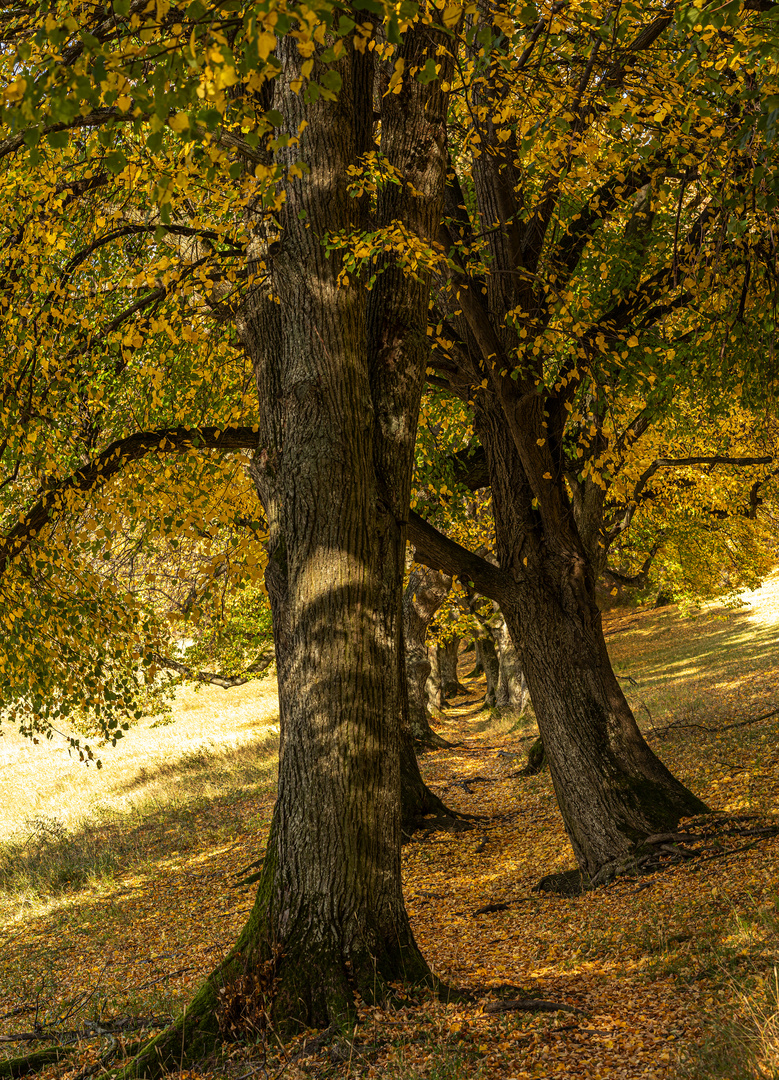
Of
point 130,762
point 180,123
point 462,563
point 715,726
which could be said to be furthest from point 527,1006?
point 130,762

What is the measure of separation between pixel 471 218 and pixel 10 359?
5008 millimetres

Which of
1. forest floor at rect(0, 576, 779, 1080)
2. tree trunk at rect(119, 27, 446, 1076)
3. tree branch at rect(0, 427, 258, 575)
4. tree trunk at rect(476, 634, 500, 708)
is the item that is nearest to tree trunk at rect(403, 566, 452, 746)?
forest floor at rect(0, 576, 779, 1080)

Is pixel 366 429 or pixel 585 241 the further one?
pixel 585 241

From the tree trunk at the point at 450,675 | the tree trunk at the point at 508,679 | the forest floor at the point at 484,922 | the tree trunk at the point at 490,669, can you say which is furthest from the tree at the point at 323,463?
the tree trunk at the point at 450,675

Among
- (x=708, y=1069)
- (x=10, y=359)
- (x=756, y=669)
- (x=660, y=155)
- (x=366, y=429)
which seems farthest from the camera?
(x=756, y=669)

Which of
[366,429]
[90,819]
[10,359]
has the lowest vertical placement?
[90,819]

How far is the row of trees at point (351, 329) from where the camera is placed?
4.32 meters

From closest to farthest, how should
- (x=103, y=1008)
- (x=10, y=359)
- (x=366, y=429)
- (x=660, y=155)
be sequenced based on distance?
(x=366, y=429), (x=103, y=1008), (x=10, y=359), (x=660, y=155)

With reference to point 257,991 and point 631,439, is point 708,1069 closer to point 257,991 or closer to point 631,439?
point 257,991

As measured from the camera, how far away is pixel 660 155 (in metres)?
7.79

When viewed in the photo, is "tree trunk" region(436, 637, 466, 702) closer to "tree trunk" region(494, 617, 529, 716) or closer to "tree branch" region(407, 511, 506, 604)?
"tree trunk" region(494, 617, 529, 716)

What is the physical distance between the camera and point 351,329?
5.23 metres

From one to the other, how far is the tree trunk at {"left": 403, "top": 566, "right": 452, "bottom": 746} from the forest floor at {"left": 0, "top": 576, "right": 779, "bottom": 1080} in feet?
3.06

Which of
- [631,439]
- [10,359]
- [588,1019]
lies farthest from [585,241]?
[588,1019]
